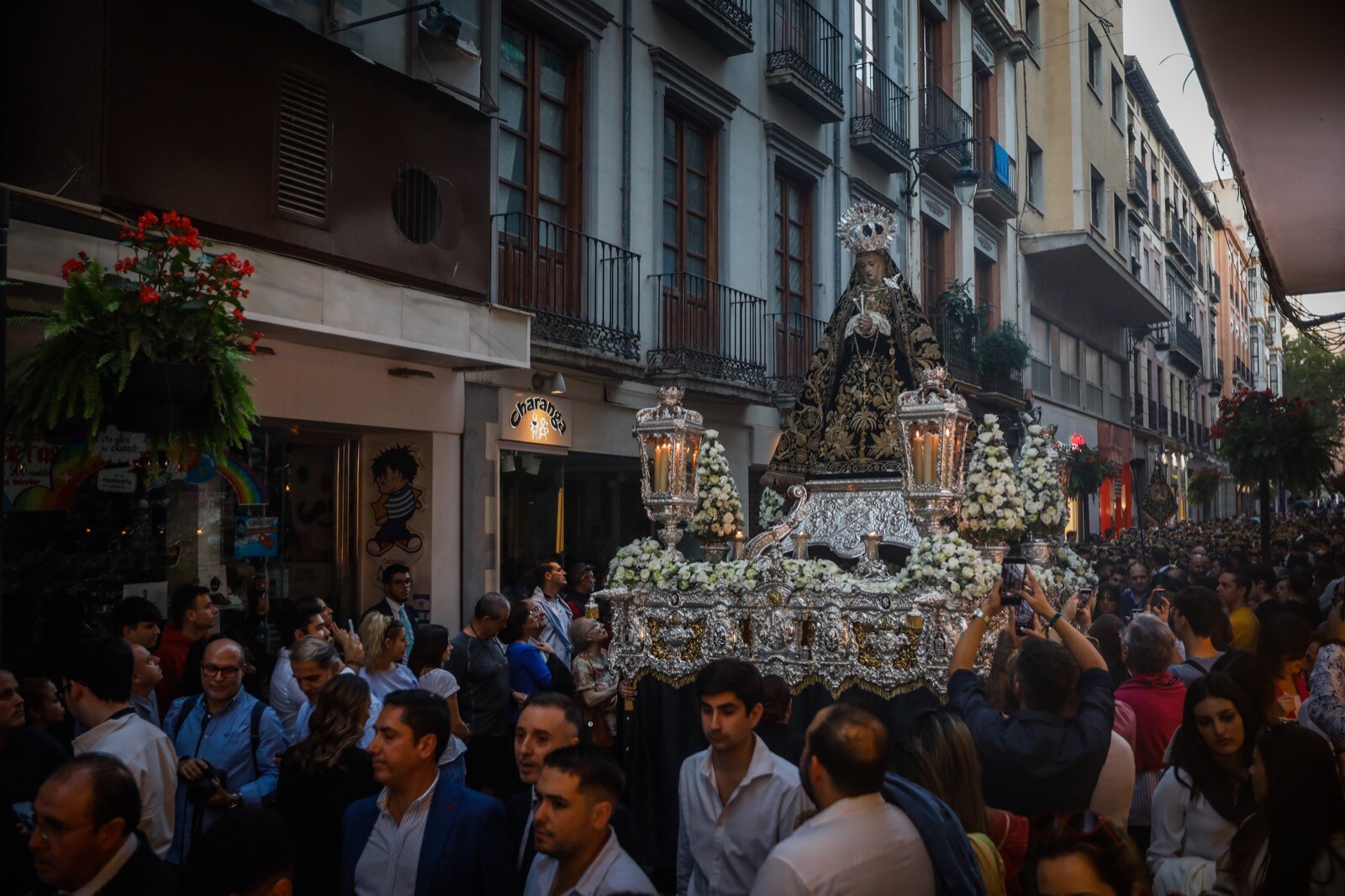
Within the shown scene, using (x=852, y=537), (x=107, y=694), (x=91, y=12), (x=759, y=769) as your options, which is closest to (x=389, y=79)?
Answer: (x=91, y=12)

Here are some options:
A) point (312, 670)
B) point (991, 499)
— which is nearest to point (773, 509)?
point (991, 499)

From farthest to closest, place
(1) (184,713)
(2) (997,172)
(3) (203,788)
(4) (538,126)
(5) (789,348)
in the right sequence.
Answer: (2) (997,172)
(5) (789,348)
(4) (538,126)
(1) (184,713)
(3) (203,788)

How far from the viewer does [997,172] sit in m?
23.8

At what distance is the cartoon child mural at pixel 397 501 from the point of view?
443 inches

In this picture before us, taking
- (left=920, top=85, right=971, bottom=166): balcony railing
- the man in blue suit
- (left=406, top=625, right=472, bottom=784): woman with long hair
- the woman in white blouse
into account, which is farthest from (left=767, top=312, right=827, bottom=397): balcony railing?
the man in blue suit

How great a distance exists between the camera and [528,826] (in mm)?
3869

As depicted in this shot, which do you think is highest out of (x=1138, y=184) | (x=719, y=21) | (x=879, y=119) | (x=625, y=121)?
(x=1138, y=184)

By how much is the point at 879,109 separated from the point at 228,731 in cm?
1648

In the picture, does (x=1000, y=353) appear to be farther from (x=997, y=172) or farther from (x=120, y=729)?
(x=120, y=729)

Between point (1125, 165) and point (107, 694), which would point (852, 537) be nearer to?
point (107, 694)

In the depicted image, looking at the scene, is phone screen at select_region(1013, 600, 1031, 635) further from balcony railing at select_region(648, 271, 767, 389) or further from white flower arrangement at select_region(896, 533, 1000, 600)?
balcony railing at select_region(648, 271, 767, 389)

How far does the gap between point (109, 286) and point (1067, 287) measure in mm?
26361

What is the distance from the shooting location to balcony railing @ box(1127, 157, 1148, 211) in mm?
32875

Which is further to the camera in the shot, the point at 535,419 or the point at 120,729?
the point at 535,419
